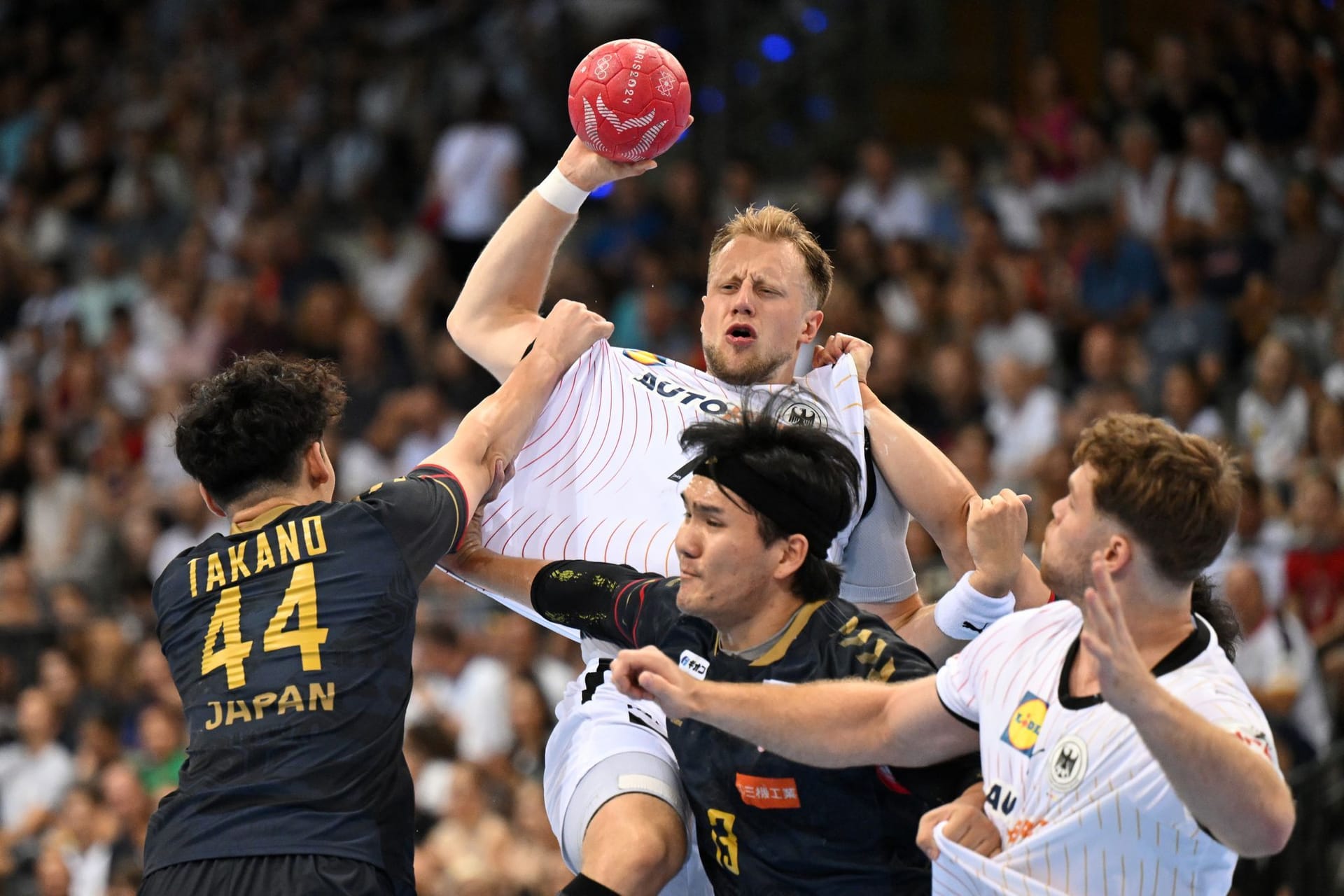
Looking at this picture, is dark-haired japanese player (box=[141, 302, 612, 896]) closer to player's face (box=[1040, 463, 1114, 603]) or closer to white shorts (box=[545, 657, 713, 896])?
white shorts (box=[545, 657, 713, 896])

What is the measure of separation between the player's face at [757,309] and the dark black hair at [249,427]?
1.61m

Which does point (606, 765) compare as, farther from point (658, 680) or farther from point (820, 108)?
point (820, 108)

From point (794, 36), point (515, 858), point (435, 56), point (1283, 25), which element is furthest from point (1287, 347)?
point (435, 56)

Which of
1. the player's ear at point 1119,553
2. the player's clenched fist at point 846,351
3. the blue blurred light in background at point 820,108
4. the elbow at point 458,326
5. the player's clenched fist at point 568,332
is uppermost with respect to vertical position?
the player's ear at point 1119,553

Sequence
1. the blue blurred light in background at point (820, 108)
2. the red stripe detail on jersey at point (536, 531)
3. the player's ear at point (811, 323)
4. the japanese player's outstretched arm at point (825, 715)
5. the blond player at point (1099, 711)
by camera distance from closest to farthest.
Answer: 1. the blond player at point (1099, 711)
2. the japanese player's outstretched arm at point (825, 715)
3. the red stripe detail on jersey at point (536, 531)
4. the player's ear at point (811, 323)
5. the blue blurred light in background at point (820, 108)

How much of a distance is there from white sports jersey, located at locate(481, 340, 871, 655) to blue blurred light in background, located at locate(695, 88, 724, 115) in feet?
30.7

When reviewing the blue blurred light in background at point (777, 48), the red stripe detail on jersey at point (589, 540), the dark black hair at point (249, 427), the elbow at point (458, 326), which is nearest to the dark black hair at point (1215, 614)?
the red stripe detail on jersey at point (589, 540)

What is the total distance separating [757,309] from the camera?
20.1ft

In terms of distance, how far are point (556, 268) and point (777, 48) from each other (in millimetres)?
3732

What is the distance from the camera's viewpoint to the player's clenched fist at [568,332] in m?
6.00

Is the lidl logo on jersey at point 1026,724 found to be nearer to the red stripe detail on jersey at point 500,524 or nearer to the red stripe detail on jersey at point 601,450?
the red stripe detail on jersey at point 601,450

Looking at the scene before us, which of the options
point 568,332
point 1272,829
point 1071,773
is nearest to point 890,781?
point 1071,773

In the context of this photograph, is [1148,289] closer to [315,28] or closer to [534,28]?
[534,28]

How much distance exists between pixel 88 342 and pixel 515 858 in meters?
8.86
